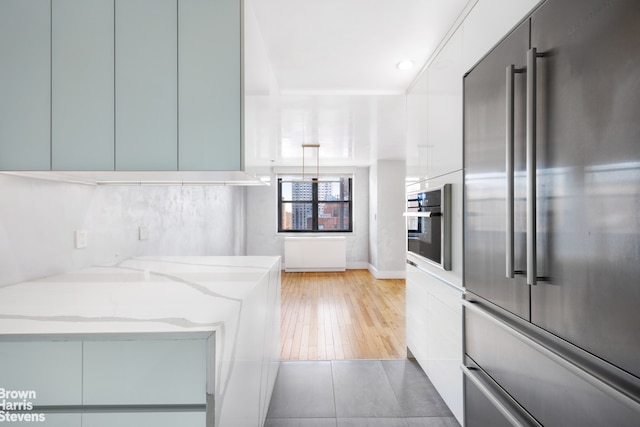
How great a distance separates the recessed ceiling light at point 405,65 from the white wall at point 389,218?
3.92 meters

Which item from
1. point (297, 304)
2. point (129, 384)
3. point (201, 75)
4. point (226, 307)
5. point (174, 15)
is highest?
point (174, 15)

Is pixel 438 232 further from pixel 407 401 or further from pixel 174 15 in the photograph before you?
pixel 174 15

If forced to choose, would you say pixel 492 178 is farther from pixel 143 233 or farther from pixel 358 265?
pixel 358 265

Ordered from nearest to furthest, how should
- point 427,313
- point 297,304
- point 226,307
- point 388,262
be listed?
point 226,307, point 427,313, point 297,304, point 388,262

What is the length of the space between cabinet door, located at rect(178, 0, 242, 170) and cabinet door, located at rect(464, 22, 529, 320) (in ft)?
3.67

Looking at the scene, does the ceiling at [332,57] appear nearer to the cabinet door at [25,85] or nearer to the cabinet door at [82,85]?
the cabinet door at [82,85]

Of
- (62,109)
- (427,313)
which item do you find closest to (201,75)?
(62,109)

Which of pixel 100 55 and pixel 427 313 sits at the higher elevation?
pixel 100 55

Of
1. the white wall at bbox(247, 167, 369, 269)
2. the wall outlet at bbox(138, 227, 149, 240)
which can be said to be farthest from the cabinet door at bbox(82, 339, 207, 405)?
the white wall at bbox(247, 167, 369, 269)

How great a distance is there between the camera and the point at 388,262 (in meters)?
6.38

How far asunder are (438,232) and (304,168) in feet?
18.2

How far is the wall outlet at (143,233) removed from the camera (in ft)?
8.13

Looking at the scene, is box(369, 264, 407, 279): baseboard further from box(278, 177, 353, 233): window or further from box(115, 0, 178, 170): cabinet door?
box(115, 0, 178, 170): cabinet door

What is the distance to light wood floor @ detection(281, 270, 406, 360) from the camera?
2.94 metres
